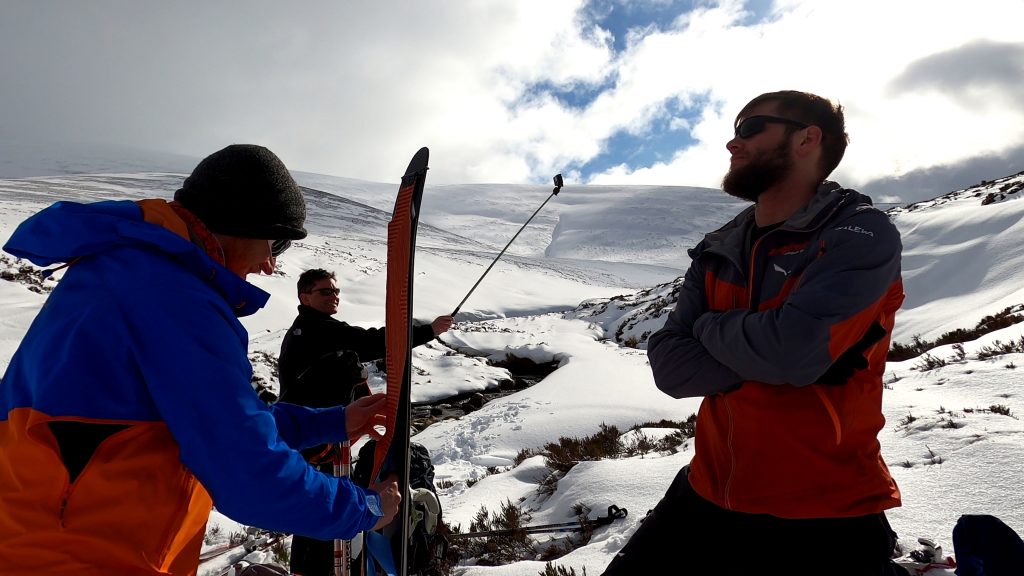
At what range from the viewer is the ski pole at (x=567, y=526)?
3.55 m

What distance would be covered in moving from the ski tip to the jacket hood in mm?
1002

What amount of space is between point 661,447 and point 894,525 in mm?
2852

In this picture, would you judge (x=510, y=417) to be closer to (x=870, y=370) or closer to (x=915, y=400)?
(x=915, y=400)

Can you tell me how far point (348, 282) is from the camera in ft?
96.0

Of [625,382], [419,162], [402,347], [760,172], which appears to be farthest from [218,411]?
[625,382]

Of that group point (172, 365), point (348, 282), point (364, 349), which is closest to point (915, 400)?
point (364, 349)

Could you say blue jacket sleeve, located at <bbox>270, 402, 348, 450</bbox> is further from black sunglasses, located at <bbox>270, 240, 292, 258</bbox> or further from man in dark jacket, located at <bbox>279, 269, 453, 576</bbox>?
man in dark jacket, located at <bbox>279, 269, 453, 576</bbox>

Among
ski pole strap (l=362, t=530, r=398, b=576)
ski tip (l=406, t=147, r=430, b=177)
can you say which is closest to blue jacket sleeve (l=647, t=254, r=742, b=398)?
ski tip (l=406, t=147, r=430, b=177)

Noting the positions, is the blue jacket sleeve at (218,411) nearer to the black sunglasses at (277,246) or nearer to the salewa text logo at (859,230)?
the black sunglasses at (277,246)

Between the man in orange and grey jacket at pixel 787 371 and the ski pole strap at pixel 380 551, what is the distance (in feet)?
3.19

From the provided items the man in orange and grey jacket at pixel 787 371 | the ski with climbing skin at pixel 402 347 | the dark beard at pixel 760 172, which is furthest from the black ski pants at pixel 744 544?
the dark beard at pixel 760 172

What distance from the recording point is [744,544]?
173 centimetres

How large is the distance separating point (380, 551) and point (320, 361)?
1.51 meters

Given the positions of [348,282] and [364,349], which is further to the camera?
[348,282]
